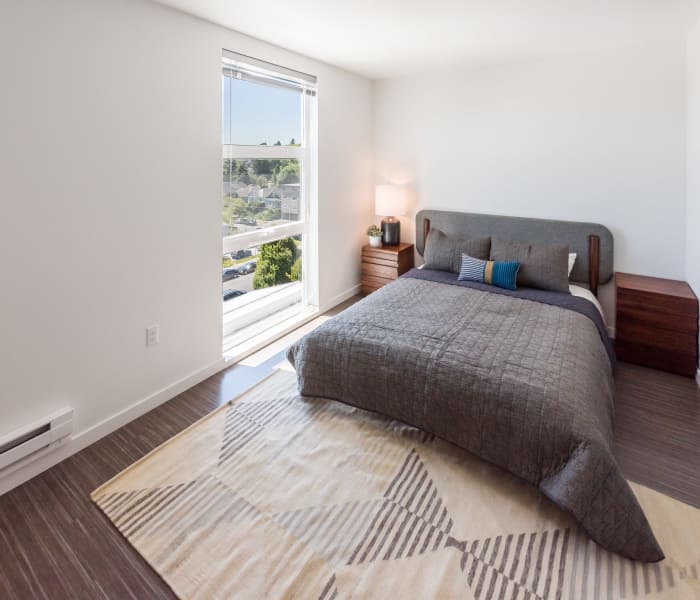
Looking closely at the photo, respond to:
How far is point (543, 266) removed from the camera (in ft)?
11.2

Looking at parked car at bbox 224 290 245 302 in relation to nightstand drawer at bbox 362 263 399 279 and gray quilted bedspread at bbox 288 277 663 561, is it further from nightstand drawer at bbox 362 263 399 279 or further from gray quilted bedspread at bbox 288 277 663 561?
nightstand drawer at bbox 362 263 399 279

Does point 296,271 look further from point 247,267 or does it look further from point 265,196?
point 265,196

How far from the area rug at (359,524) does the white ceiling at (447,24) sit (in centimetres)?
246

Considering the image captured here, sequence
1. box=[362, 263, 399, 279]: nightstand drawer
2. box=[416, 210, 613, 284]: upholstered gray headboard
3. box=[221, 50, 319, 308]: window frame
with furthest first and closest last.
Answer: box=[362, 263, 399, 279]: nightstand drawer < box=[416, 210, 613, 284]: upholstered gray headboard < box=[221, 50, 319, 308]: window frame

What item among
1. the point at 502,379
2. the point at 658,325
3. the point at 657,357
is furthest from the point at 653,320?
the point at 502,379

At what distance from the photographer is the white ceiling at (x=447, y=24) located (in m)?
2.46

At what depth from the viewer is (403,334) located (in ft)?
8.16

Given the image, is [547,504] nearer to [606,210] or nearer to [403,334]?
[403,334]

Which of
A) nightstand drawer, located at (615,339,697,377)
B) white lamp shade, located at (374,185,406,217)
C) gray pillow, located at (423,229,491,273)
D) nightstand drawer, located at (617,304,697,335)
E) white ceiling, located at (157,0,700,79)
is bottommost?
nightstand drawer, located at (615,339,697,377)

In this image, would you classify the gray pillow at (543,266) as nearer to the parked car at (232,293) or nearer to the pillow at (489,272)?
the pillow at (489,272)

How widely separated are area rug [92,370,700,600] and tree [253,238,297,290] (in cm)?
163

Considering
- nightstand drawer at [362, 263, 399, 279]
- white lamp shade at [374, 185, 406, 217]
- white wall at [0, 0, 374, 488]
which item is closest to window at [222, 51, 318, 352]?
white wall at [0, 0, 374, 488]

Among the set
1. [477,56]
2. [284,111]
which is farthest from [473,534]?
[477,56]

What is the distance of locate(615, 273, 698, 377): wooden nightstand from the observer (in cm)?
297
